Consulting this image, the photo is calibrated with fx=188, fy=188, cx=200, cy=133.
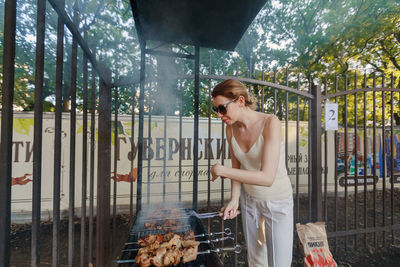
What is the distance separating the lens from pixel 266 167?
5.66ft

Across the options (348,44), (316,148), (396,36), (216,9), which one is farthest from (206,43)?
(396,36)

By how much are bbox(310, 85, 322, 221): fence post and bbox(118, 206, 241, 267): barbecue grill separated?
5.72 ft

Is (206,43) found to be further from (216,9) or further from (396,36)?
(396,36)

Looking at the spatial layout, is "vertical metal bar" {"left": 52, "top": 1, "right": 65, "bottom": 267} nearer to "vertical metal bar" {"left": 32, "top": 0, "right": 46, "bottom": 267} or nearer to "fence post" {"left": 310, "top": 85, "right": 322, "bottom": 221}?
"vertical metal bar" {"left": 32, "top": 0, "right": 46, "bottom": 267}

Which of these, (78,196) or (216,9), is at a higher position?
(216,9)

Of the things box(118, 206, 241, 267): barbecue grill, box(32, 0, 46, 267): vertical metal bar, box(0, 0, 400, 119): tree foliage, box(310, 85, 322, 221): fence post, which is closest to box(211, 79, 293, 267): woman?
box(118, 206, 241, 267): barbecue grill

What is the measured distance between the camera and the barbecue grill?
5.53 feet

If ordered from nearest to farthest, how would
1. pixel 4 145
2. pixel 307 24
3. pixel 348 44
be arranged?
pixel 4 145 < pixel 348 44 < pixel 307 24

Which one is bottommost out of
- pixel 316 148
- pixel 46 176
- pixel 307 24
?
pixel 46 176

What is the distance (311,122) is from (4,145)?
3676 mm

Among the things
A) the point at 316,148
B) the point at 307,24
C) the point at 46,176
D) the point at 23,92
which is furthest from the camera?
the point at 307,24

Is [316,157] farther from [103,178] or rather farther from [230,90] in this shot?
[103,178]

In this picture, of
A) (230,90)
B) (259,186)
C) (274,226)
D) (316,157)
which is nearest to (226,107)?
(230,90)

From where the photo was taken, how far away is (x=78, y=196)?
5.12 meters
